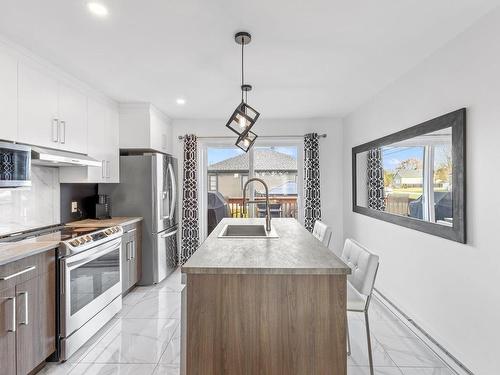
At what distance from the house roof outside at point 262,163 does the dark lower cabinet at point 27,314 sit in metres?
3.35

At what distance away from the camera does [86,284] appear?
105 inches

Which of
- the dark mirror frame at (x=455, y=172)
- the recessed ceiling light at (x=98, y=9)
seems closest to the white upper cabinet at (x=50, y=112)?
the recessed ceiling light at (x=98, y=9)

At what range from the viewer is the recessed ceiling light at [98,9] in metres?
1.90

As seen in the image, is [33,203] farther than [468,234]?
Yes

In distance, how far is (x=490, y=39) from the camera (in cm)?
202

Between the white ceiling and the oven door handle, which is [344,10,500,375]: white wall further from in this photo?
the oven door handle

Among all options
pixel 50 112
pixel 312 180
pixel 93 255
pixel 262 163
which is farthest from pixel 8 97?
pixel 312 180

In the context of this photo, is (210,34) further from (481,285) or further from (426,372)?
(426,372)

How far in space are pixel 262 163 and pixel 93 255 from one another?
322 cm

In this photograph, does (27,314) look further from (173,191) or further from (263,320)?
(173,191)

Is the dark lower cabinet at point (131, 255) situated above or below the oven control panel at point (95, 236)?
below

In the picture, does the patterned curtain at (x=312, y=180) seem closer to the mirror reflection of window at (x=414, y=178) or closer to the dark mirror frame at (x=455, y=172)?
the mirror reflection of window at (x=414, y=178)

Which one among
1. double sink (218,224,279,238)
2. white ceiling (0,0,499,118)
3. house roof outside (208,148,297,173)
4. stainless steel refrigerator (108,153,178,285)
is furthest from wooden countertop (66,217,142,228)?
house roof outside (208,148,297,173)

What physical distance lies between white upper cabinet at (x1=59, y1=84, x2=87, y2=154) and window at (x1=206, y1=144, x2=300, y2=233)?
7.56 feet
